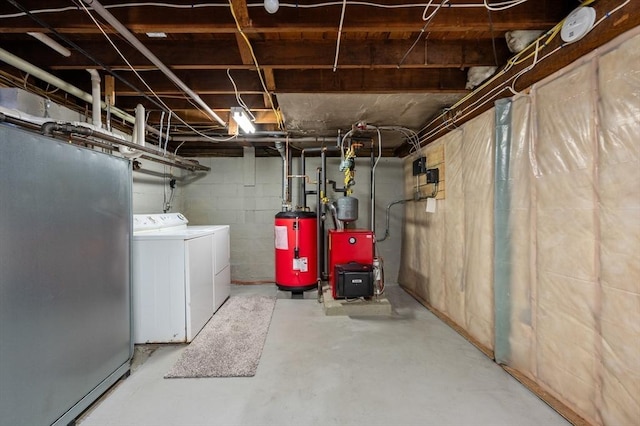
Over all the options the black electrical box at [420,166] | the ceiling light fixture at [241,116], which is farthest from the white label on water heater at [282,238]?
the black electrical box at [420,166]

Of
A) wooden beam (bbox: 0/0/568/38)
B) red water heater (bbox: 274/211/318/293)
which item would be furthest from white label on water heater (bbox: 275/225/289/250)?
wooden beam (bbox: 0/0/568/38)

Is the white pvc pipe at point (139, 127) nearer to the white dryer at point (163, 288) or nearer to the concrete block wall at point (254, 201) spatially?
the white dryer at point (163, 288)

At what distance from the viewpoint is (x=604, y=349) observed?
123cm

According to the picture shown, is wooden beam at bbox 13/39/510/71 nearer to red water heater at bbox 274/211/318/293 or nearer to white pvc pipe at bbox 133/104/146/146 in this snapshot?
white pvc pipe at bbox 133/104/146/146

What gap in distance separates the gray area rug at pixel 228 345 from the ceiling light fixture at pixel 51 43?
2.32 meters

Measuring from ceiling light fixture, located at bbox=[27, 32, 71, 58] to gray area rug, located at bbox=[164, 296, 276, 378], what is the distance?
2.32 metres

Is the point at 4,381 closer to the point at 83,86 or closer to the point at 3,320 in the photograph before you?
the point at 3,320

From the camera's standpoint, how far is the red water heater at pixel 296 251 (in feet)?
11.4

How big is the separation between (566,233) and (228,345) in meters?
2.46

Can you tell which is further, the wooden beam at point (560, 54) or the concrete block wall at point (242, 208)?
the concrete block wall at point (242, 208)

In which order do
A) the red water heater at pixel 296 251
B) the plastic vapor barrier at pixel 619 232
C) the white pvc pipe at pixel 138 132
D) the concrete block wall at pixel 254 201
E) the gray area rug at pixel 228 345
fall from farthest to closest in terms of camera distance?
the concrete block wall at pixel 254 201 → the red water heater at pixel 296 251 → the white pvc pipe at pixel 138 132 → the gray area rug at pixel 228 345 → the plastic vapor barrier at pixel 619 232

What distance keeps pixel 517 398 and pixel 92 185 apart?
281 centimetres

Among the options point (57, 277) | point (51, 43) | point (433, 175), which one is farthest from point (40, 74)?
point (433, 175)

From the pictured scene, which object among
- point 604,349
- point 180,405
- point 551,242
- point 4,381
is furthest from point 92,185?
point 604,349
